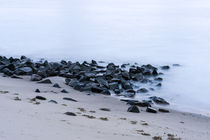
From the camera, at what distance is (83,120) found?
7.27m

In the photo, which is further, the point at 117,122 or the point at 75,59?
the point at 75,59

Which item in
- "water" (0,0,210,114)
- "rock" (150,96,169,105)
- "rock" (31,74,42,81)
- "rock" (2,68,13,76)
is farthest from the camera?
"water" (0,0,210,114)

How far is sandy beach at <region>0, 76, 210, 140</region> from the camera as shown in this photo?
590 centimetres

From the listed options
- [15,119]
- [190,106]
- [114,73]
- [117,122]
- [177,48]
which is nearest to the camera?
[15,119]

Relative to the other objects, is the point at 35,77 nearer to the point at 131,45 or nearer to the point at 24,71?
the point at 24,71

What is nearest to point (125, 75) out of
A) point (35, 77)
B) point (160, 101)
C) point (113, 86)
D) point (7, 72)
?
point (113, 86)

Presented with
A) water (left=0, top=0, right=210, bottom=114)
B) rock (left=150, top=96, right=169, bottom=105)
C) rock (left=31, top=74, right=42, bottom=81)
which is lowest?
rock (left=150, top=96, right=169, bottom=105)

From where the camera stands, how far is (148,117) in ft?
29.3

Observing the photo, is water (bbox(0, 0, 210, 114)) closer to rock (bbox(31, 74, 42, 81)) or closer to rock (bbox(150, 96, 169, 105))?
rock (bbox(150, 96, 169, 105))

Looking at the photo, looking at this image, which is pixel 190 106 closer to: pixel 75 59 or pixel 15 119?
pixel 15 119

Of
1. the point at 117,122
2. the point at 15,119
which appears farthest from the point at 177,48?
the point at 15,119

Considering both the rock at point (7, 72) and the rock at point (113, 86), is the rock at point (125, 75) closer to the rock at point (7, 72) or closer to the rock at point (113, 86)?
the rock at point (113, 86)

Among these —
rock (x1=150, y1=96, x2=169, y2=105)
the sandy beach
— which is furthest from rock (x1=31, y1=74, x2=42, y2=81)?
rock (x1=150, y1=96, x2=169, y2=105)

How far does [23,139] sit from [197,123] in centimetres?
526
